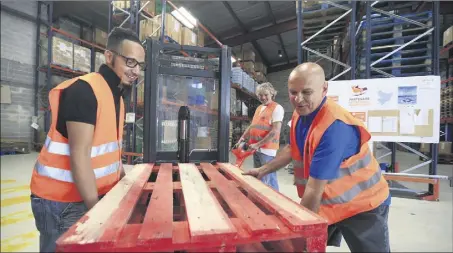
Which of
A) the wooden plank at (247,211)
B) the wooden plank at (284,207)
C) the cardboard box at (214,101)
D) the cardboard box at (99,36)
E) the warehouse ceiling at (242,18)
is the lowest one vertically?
the wooden plank at (247,211)

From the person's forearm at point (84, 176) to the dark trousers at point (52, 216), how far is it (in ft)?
0.66

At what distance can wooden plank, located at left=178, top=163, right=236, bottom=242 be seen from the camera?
0.92 metres

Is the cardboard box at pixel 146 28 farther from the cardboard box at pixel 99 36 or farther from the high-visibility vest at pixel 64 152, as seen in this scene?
the high-visibility vest at pixel 64 152

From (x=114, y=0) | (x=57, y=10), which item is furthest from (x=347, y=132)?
(x=57, y=10)

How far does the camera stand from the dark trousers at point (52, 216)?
1.35 meters

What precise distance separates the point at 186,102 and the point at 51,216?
1880 mm

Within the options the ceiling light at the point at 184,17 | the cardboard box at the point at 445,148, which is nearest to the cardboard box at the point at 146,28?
the ceiling light at the point at 184,17

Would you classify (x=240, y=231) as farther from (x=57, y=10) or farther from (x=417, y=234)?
(x=57, y=10)

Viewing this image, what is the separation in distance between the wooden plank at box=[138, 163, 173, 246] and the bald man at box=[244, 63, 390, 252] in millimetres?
717

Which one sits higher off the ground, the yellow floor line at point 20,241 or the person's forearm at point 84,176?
the person's forearm at point 84,176

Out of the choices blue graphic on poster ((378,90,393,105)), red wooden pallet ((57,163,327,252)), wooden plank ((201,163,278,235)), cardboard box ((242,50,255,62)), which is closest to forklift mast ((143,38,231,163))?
wooden plank ((201,163,278,235))

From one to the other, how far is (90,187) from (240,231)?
0.76 metres

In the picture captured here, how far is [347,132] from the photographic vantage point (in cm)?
140

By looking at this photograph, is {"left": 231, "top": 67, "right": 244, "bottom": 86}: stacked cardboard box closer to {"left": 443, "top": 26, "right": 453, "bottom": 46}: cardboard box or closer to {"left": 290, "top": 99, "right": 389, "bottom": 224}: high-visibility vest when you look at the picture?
{"left": 443, "top": 26, "right": 453, "bottom": 46}: cardboard box
